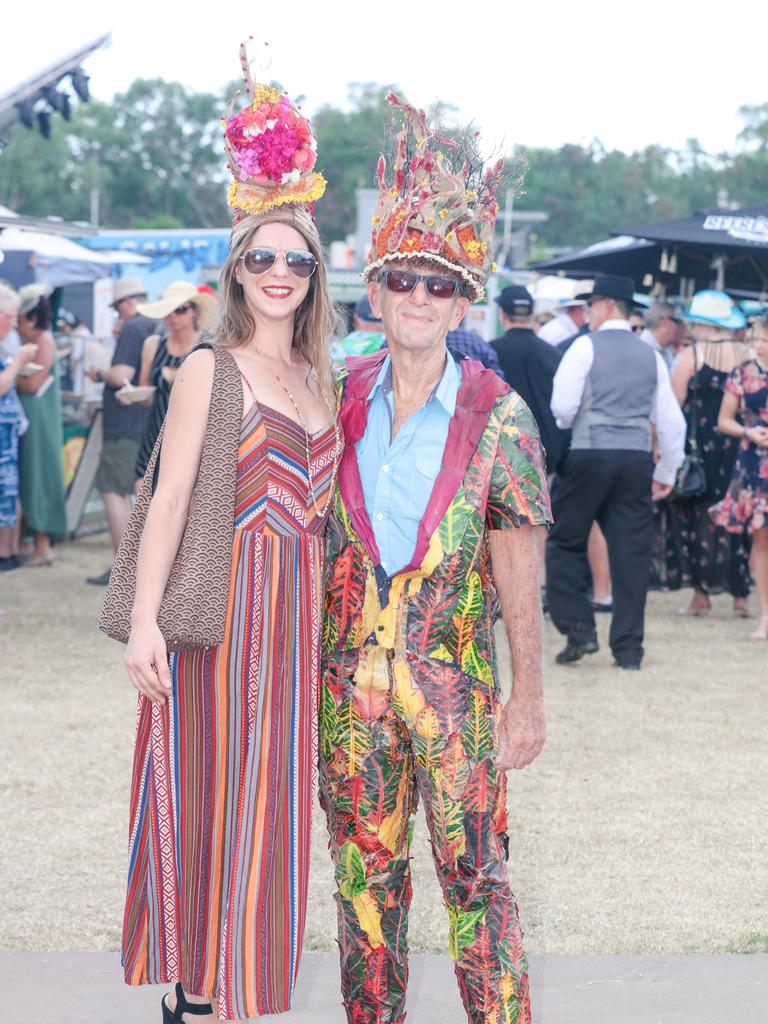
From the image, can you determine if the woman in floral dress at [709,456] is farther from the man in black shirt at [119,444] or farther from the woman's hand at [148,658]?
the woman's hand at [148,658]

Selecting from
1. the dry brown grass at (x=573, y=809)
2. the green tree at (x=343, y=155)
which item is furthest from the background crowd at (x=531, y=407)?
the green tree at (x=343, y=155)

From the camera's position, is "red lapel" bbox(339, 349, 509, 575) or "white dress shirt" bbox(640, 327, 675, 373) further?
"white dress shirt" bbox(640, 327, 675, 373)

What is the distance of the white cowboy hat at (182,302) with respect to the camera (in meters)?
7.81

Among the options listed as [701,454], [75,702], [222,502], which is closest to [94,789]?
[75,702]

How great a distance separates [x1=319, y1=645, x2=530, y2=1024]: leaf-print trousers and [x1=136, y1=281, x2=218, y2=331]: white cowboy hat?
16.8ft

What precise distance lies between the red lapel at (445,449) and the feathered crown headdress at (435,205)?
206mm

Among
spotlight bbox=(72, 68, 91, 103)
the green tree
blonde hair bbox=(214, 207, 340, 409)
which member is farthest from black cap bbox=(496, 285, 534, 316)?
the green tree

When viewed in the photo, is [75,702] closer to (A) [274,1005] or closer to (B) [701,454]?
(A) [274,1005]

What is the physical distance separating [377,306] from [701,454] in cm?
730

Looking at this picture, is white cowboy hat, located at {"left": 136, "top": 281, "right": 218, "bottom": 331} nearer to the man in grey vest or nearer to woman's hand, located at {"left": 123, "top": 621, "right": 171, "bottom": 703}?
the man in grey vest

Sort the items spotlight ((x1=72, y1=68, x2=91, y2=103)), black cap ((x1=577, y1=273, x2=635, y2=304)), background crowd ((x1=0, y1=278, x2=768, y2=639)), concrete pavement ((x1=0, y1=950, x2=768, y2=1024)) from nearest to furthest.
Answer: concrete pavement ((x1=0, y1=950, x2=768, y2=1024)), black cap ((x1=577, y1=273, x2=635, y2=304)), background crowd ((x1=0, y1=278, x2=768, y2=639)), spotlight ((x1=72, y1=68, x2=91, y2=103))

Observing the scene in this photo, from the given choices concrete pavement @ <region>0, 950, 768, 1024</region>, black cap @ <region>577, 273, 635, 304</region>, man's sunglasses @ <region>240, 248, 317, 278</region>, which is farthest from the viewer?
black cap @ <region>577, 273, 635, 304</region>

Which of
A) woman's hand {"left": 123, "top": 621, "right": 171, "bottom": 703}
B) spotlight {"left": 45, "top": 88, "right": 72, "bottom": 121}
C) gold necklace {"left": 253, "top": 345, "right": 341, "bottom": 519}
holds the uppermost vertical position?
spotlight {"left": 45, "top": 88, "right": 72, "bottom": 121}

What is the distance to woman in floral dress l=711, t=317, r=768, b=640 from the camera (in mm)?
8828
